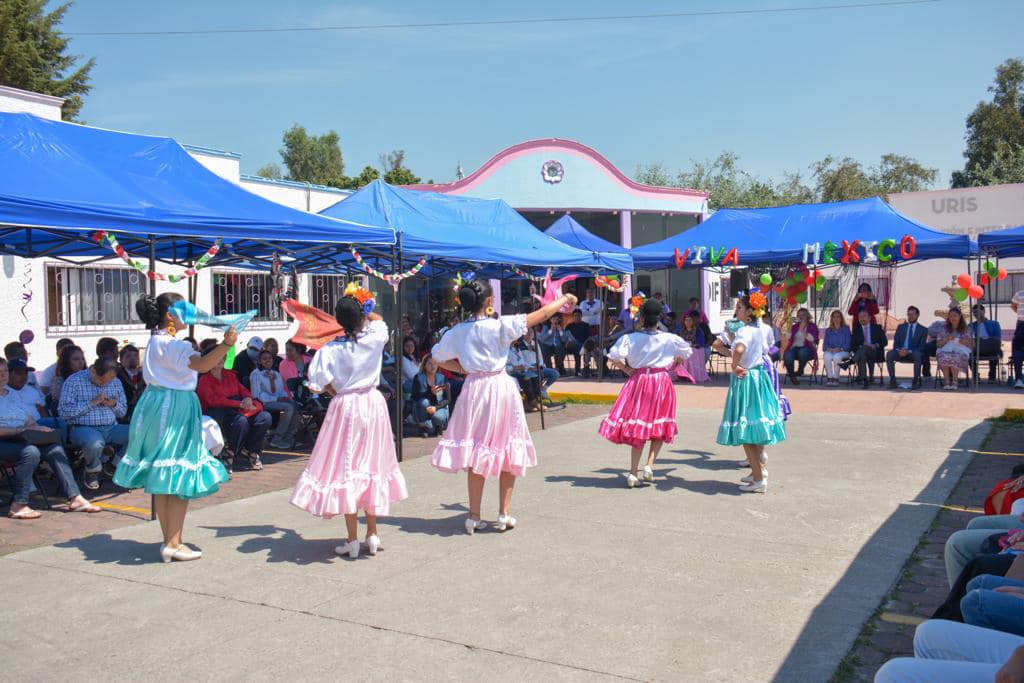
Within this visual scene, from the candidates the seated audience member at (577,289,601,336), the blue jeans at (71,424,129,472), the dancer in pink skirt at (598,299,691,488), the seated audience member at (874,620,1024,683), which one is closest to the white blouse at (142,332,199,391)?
the blue jeans at (71,424,129,472)

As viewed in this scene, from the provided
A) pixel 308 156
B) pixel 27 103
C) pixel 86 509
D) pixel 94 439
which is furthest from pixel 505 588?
pixel 308 156

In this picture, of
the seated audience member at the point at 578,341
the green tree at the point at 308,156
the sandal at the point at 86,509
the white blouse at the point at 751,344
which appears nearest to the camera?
the sandal at the point at 86,509

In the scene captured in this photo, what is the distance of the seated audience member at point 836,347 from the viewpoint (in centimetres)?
1564

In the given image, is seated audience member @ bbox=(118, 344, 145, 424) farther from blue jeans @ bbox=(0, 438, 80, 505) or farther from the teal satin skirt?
the teal satin skirt

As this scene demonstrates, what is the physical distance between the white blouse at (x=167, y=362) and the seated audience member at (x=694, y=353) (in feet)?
39.3

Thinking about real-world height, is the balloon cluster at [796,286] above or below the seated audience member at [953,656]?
above

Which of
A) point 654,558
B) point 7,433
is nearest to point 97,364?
point 7,433

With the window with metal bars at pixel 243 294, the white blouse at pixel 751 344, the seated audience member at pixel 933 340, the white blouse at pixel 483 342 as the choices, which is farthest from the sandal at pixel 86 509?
the seated audience member at pixel 933 340

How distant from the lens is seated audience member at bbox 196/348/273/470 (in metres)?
8.57

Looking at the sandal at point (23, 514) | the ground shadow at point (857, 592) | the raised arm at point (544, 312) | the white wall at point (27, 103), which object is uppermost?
the white wall at point (27, 103)

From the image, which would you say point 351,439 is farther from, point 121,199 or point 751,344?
point 751,344

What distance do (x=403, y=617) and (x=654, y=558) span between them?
1.79 m

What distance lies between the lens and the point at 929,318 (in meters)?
27.8

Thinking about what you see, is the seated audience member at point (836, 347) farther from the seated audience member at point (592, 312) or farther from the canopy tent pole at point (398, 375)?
the canopy tent pole at point (398, 375)
